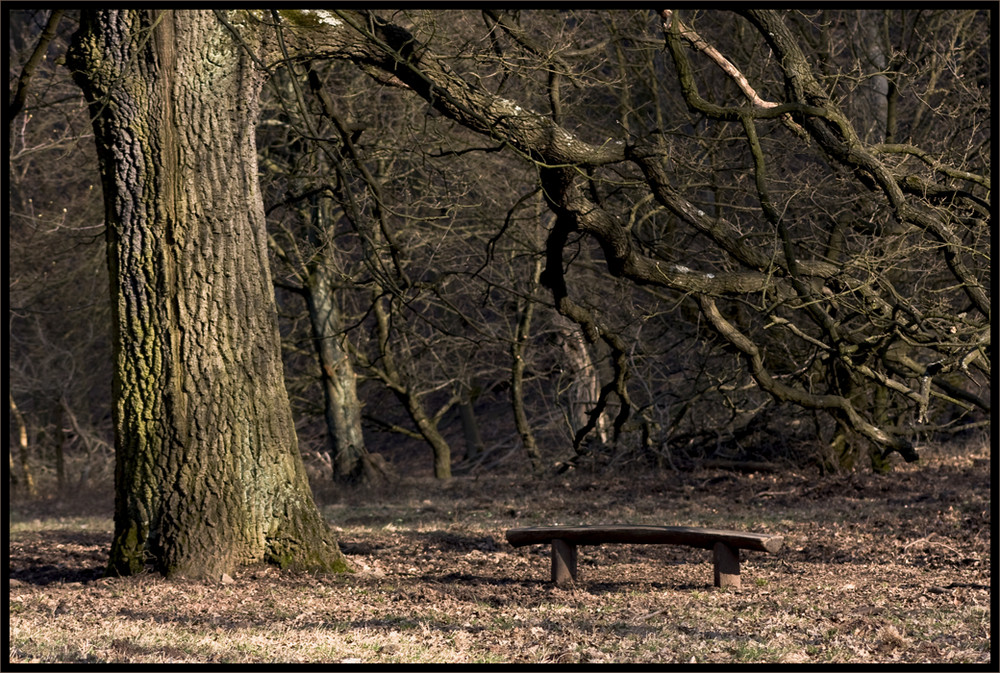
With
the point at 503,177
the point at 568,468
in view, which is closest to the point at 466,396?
the point at 568,468

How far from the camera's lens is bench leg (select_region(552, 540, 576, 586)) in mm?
7082

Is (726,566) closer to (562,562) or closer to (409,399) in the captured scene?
(562,562)

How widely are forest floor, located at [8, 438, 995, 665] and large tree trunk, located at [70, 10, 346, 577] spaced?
0.36 m

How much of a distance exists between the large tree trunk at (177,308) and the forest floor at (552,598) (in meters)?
0.36

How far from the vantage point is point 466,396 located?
790 inches

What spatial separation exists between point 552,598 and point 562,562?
555 millimetres

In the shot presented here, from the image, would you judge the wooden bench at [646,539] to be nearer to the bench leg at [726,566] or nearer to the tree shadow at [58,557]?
the bench leg at [726,566]

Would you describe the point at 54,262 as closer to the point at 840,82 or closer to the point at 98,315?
the point at 98,315

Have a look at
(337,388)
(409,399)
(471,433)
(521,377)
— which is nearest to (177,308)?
(337,388)

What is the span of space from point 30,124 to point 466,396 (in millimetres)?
9024

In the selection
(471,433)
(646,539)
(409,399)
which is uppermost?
(409,399)

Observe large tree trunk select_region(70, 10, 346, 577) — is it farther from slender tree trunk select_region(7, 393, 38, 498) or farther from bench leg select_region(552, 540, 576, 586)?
slender tree trunk select_region(7, 393, 38, 498)

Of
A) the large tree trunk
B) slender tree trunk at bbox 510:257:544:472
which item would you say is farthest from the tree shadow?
slender tree trunk at bbox 510:257:544:472

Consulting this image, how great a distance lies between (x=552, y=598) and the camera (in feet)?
21.5
